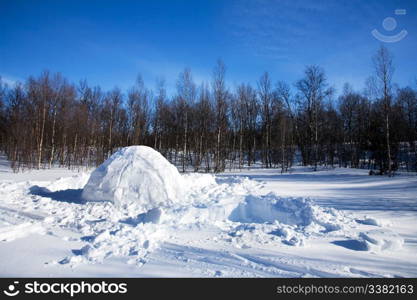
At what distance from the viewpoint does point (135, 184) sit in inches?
261

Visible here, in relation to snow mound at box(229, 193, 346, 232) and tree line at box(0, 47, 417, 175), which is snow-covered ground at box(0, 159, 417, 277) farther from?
tree line at box(0, 47, 417, 175)

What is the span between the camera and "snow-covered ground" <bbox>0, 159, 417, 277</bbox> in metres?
3.14

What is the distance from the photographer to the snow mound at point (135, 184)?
21.0ft

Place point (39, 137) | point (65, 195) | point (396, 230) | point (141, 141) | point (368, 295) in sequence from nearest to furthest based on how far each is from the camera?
point (368, 295) → point (396, 230) → point (65, 195) → point (39, 137) → point (141, 141)

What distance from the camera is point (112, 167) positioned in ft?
22.9

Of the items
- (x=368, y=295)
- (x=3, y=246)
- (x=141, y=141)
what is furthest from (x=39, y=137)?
(x=368, y=295)

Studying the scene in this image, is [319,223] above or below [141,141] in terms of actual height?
below

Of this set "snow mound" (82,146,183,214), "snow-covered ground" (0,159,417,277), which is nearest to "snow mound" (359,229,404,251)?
"snow-covered ground" (0,159,417,277)

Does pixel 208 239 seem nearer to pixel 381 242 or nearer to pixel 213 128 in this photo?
pixel 381 242

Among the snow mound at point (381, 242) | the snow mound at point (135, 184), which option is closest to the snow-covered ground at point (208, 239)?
the snow mound at point (381, 242)

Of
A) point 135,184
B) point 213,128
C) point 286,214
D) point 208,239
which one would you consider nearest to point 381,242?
point 286,214

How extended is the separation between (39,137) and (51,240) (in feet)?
64.4

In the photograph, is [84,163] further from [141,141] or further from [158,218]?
[158,218]

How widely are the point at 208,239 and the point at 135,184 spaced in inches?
135
